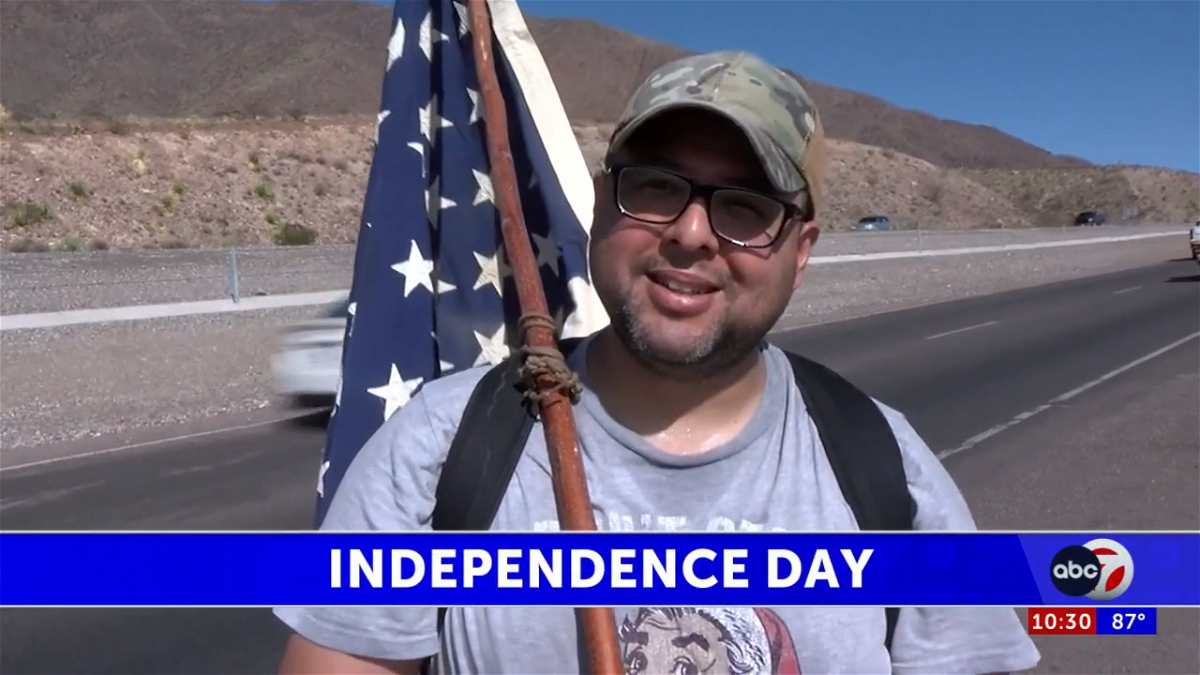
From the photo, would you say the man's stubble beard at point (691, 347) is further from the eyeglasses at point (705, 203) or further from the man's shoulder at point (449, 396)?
the man's shoulder at point (449, 396)

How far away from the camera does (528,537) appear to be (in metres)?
2.04

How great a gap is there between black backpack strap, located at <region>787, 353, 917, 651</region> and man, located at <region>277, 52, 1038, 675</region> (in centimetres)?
2

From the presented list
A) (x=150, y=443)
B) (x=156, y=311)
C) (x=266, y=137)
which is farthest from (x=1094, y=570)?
(x=266, y=137)

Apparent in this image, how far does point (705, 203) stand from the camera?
83.7 inches

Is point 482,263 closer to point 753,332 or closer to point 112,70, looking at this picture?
point 753,332

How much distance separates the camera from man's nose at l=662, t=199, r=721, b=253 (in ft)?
6.96

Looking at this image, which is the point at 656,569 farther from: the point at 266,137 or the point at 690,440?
the point at 266,137

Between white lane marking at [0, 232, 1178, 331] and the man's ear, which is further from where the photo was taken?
white lane marking at [0, 232, 1178, 331]

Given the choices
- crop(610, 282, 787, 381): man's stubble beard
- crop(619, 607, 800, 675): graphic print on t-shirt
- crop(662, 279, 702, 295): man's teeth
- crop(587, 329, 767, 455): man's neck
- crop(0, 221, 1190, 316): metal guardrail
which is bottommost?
crop(619, 607, 800, 675): graphic print on t-shirt

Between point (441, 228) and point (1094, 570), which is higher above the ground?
point (441, 228)

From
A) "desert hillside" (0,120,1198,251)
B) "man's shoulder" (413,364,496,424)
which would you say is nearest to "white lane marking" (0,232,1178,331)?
"man's shoulder" (413,364,496,424)

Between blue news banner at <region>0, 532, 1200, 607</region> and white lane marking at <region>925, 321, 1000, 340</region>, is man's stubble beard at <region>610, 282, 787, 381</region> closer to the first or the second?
blue news banner at <region>0, 532, 1200, 607</region>

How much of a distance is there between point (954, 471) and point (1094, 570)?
24.3ft

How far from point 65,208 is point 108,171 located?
4.16 meters
